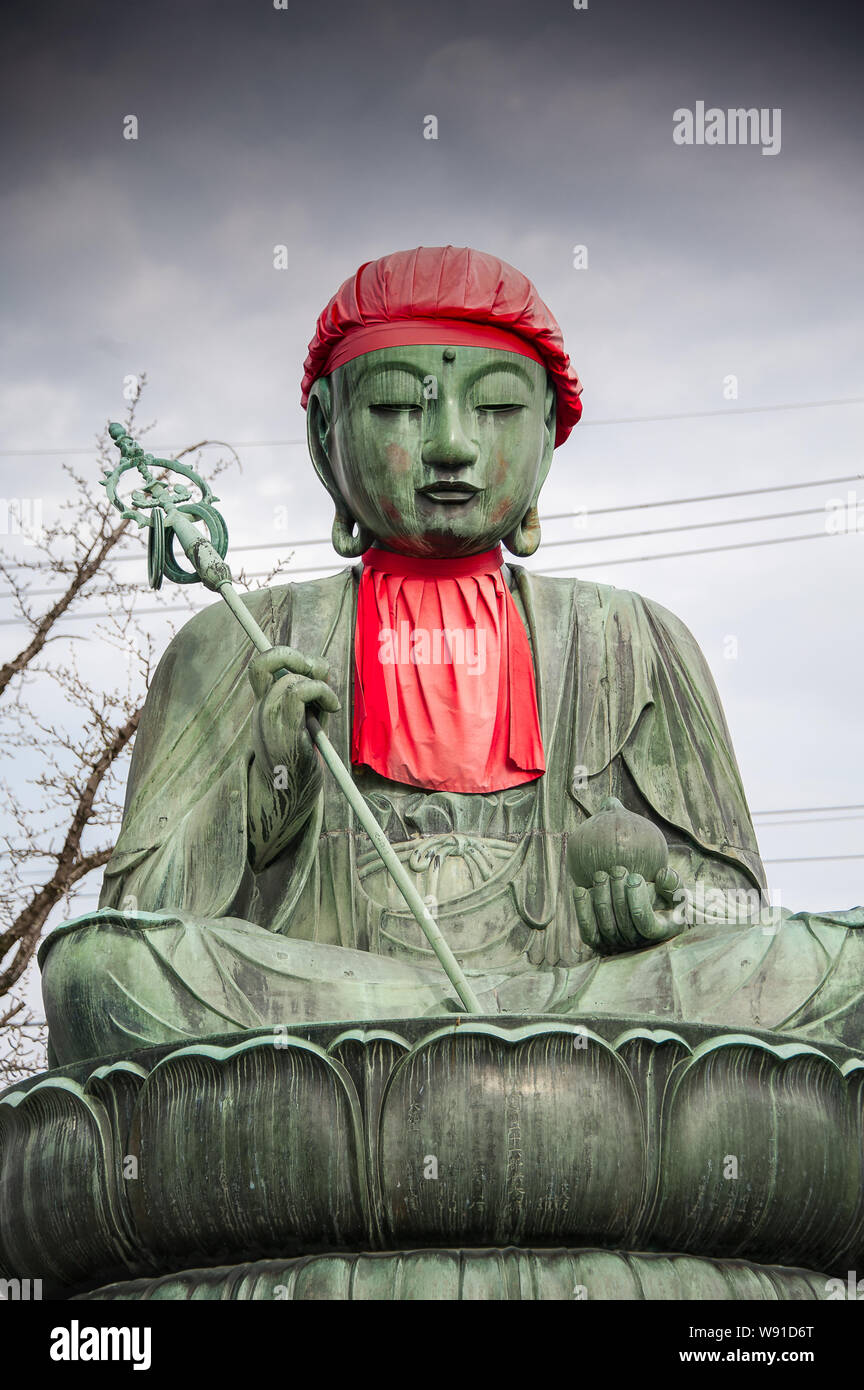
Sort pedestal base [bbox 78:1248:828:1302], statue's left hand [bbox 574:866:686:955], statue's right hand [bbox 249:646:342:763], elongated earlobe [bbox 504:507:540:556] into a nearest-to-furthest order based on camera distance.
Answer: pedestal base [bbox 78:1248:828:1302] < statue's left hand [bbox 574:866:686:955] < statue's right hand [bbox 249:646:342:763] < elongated earlobe [bbox 504:507:540:556]

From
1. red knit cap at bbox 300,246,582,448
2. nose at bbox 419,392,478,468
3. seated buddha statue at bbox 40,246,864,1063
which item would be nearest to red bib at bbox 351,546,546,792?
seated buddha statue at bbox 40,246,864,1063

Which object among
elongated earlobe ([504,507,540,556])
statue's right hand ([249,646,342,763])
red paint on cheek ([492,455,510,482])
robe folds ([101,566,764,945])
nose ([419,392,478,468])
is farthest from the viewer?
elongated earlobe ([504,507,540,556])

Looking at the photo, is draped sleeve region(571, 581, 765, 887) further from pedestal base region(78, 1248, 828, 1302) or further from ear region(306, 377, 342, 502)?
pedestal base region(78, 1248, 828, 1302)

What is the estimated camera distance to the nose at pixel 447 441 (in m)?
6.39

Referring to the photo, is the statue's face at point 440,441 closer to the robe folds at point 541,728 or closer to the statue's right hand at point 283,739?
the robe folds at point 541,728

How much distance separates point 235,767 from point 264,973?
0.79 m

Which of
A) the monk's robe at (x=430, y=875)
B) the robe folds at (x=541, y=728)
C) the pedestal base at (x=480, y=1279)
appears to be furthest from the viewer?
the robe folds at (x=541, y=728)

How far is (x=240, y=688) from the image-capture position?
663 cm

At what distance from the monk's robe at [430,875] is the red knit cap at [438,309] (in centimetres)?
70

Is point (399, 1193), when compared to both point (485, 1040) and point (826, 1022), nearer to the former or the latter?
point (485, 1040)

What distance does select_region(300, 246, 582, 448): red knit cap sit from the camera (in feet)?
21.5

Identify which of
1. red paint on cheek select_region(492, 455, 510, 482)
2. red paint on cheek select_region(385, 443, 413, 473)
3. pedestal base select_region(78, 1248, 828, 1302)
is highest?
red paint on cheek select_region(385, 443, 413, 473)

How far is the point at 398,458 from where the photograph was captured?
6.49 metres

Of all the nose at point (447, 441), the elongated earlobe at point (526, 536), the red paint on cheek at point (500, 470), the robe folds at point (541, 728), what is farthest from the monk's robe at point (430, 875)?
the nose at point (447, 441)
